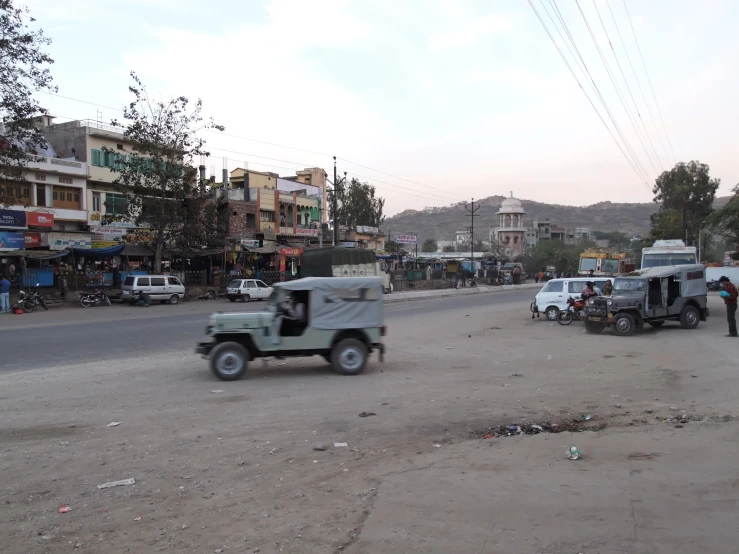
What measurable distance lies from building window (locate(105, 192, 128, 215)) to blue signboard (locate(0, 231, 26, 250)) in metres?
10.4

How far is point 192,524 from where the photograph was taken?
4629mm

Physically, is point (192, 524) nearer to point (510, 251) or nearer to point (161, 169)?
point (161, 169)

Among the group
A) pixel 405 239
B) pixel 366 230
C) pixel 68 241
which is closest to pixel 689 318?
pixel 68 241

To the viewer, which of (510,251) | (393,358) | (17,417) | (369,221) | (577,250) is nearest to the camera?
(17,417)

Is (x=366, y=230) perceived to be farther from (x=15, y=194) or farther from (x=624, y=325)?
(x=624, y=325)

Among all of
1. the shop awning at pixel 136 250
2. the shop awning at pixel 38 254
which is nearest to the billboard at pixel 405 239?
the shop awning at pixel 136 250

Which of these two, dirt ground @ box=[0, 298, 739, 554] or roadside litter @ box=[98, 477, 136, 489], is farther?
roadside litter @ box=[98, 477, 136, 489]

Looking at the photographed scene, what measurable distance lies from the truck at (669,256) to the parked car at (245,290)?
2180 centimetres

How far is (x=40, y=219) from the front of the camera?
3288 centimetres

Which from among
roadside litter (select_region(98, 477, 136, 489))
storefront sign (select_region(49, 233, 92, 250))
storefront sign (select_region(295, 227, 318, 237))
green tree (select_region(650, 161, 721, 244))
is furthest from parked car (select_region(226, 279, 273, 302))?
green tree (select_region(650, 161, 721, 244))

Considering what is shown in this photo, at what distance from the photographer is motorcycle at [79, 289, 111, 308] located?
99.3 feet

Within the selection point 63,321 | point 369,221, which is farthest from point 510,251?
point 63,321

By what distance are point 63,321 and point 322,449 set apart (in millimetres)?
19760

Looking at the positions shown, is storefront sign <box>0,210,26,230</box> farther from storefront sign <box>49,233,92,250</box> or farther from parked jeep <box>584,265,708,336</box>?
parked jeep <box>584,265,708,336</box>
